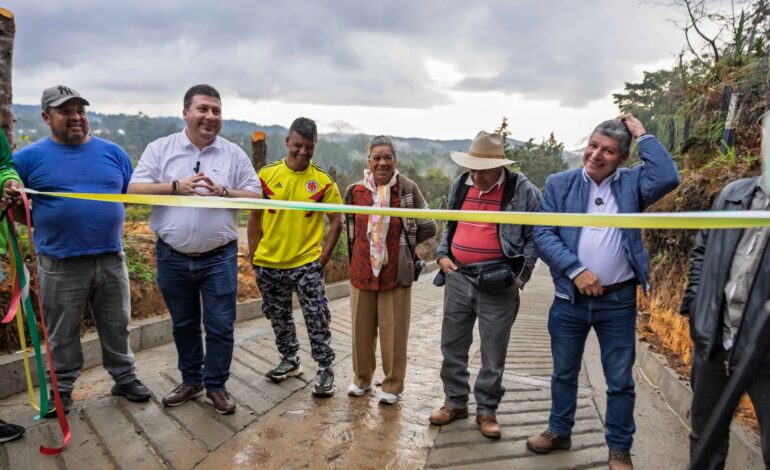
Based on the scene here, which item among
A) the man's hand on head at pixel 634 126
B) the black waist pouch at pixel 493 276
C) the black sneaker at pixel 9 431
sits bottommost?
the black sneaker at pixel 9 431

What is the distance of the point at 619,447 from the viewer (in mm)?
2648

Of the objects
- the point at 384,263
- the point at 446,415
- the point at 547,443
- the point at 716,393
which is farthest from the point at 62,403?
the point at 716,393

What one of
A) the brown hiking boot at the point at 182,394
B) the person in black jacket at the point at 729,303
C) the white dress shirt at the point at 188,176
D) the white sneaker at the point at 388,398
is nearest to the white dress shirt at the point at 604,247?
the person in black jacket at the point at 729,303

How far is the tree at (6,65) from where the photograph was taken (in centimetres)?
365

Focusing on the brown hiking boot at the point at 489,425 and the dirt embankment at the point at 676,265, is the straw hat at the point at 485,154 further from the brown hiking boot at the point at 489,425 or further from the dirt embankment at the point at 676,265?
the dirt embankment at the point at 676,265

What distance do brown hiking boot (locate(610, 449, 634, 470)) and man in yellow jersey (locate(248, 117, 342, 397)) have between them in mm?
1928

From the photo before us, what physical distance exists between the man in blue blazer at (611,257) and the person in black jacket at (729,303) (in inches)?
13.4

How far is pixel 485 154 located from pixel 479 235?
531 millimetres

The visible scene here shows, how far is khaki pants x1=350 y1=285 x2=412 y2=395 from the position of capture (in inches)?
135

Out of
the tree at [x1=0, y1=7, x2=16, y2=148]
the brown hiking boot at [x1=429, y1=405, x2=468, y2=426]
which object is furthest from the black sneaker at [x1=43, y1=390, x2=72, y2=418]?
the brown hiking boot at [x1=429, y1=405, x2=468, y2=426]

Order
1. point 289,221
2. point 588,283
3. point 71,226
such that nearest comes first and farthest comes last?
point 588,283 < point 71,226 < point 289,221

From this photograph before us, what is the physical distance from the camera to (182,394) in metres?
3.25

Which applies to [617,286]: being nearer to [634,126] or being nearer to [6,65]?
[634,126]

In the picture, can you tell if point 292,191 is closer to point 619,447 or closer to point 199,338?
point 199,338
